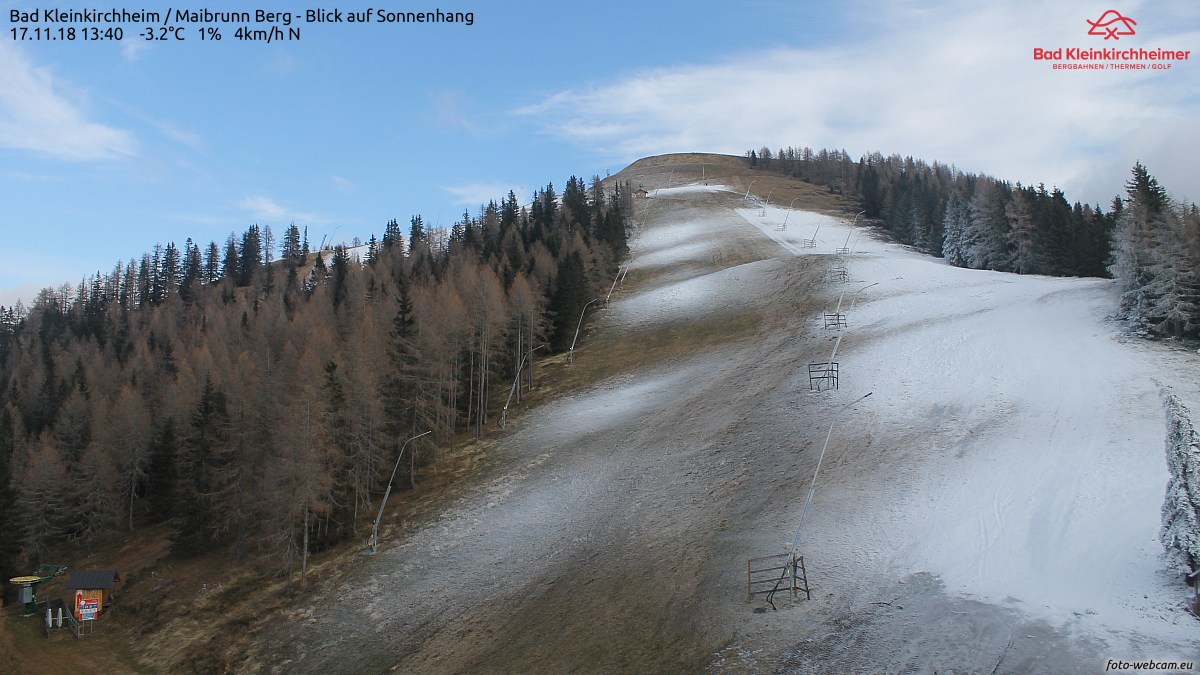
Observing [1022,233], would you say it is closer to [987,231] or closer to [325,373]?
[987,231]

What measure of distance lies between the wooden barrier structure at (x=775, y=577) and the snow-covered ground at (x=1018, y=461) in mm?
1663

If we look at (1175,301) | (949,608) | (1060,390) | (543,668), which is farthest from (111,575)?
(1175,301)

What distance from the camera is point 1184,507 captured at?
21.5 m

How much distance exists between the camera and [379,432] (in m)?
48.2

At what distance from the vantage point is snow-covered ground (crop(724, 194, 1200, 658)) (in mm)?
23938

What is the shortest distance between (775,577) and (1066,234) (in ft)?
244

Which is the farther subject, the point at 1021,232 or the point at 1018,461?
the point at 1021,232

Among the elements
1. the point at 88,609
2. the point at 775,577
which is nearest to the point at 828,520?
the point at 775,577

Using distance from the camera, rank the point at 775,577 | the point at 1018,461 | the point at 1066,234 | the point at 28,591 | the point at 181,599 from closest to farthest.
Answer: the point at 775,577 → the point at 1018,461 → the point at 181,599 → the point at 28,591 → the point at 1066,234

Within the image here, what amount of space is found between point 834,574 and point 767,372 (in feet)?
93.2

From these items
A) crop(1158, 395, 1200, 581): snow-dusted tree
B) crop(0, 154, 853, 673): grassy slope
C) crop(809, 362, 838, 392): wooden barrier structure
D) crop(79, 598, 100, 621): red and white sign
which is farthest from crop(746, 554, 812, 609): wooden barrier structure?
crop(79, 598, 100, 621): red and white sign

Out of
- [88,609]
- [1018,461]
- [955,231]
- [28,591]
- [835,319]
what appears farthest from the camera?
[955,231]

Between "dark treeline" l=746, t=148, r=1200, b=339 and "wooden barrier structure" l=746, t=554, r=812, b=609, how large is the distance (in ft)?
116

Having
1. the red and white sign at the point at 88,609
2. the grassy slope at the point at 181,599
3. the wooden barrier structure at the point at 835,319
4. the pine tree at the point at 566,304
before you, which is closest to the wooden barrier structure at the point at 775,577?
the grassy slope at the point at 181,599
